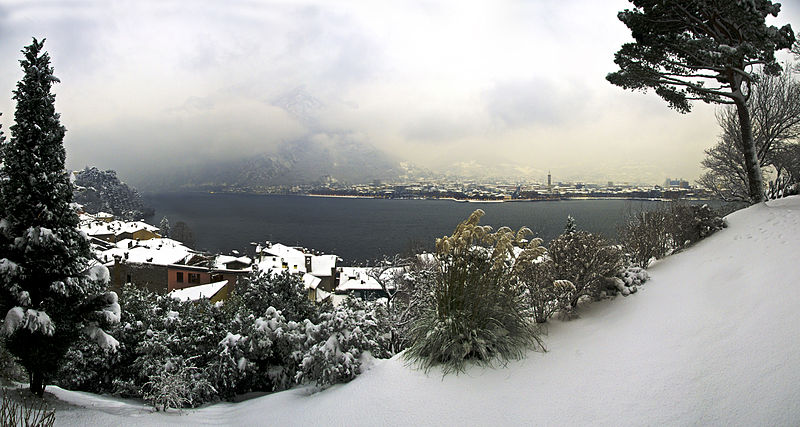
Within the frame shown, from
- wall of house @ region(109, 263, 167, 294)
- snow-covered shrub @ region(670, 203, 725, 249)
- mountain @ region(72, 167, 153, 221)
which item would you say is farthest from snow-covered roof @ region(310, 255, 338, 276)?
mountain @ region(72, 167, 153, 221)

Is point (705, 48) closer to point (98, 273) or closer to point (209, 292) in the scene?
point (98, 273)

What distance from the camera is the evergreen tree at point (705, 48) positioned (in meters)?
8.70

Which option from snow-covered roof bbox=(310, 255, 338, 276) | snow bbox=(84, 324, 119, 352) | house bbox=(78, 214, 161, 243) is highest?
snow bbox=(84, 324, 119, 352)

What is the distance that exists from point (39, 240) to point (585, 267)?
737 cm

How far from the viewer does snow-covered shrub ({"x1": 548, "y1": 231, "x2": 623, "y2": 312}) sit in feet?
17.9

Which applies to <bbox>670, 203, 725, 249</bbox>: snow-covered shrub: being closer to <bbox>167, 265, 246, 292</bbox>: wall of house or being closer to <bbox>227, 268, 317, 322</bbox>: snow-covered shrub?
<bbox>227, 268, 317, 322</bbox>: snow-covered shrub

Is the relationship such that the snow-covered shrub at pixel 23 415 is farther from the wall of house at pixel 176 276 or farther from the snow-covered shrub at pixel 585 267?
the wall of house at pixel 176 276

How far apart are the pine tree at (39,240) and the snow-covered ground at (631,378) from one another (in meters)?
0.92

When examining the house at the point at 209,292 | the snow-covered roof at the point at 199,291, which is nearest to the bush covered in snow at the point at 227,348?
the snow-covered roof at the point at 199,291

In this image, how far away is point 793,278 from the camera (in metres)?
4.06

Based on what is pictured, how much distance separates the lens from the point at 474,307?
4.43m

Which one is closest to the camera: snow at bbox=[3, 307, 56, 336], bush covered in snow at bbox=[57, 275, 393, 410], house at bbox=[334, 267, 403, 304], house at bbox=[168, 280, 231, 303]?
snow at bbox=[3, 307, 56, 336]

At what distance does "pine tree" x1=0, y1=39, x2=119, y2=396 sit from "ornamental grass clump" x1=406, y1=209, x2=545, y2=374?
4696 millimetres

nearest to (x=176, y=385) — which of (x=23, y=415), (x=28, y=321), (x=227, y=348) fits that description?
(x=227, y=348)
